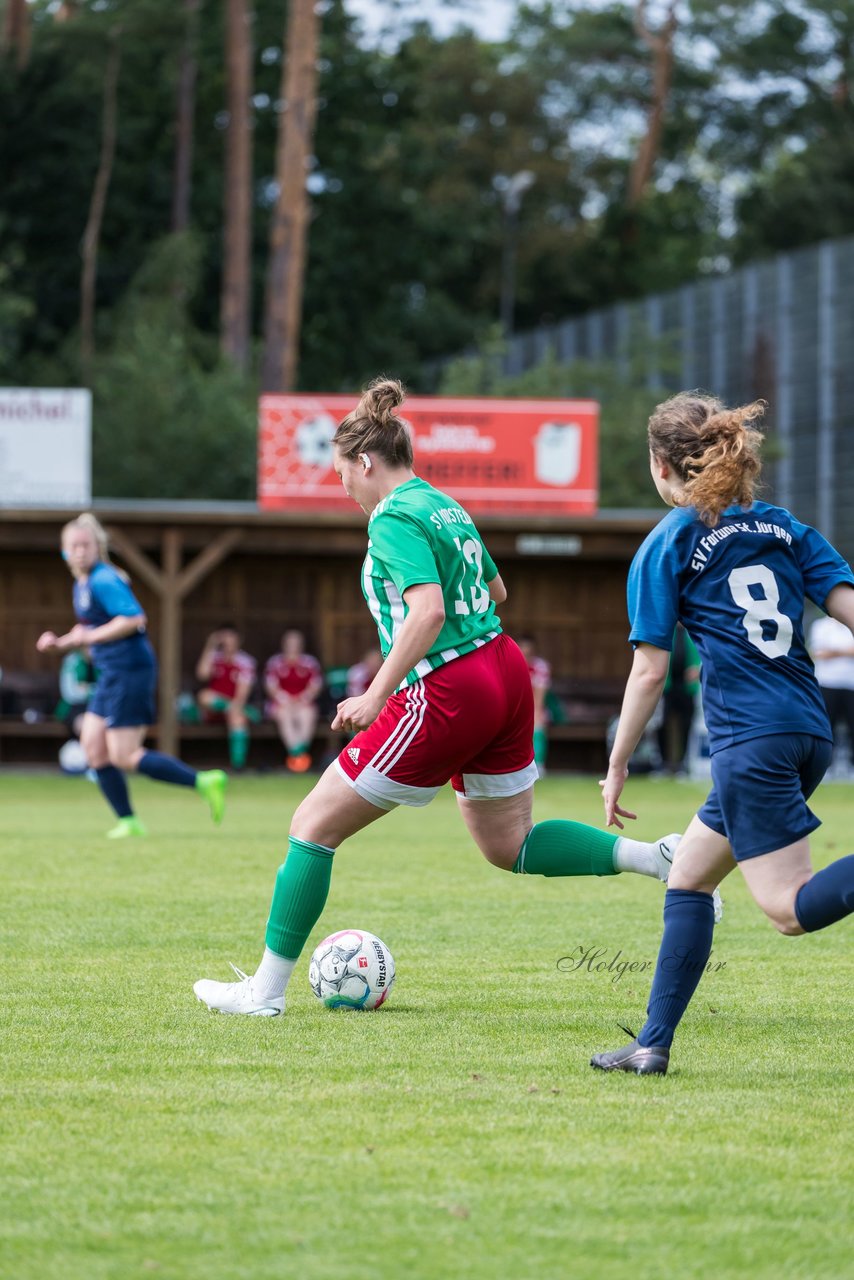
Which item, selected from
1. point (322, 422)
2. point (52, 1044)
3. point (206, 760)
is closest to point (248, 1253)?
point (52, 1044)

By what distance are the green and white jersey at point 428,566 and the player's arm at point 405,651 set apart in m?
0.05

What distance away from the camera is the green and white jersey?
5328mm

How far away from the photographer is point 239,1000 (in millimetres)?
5715

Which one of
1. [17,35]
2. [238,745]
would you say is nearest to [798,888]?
[238,745]

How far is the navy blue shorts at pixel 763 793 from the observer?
4496 millimetres

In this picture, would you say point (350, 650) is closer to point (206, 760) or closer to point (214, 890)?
point (206, 760)

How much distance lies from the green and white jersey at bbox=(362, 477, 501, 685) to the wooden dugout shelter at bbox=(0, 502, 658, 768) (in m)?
15.9

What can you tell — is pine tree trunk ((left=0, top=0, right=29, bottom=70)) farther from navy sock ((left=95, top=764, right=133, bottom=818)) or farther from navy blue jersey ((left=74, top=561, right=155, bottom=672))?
navy blue jersey ((left=74, top=561, right=155, bottom=672))

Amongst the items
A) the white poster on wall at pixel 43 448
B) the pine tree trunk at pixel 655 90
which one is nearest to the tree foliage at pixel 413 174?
the pine tree trunk at pixel 655 90

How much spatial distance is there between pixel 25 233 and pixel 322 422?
19248 mm

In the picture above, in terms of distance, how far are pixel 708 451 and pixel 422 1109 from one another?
1.72 m

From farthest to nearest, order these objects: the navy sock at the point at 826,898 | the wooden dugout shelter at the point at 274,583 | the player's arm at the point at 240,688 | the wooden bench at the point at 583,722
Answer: the wooden bench at the point at 583,722 → the wooden dugout shelter at the point at 274,583 → the player's arm at the point at 240,688 → the navy sock at the point at 826,898

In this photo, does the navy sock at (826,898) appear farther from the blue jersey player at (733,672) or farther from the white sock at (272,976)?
the white sock at (272,976)

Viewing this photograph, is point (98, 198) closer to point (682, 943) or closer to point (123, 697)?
point (123, 697)
